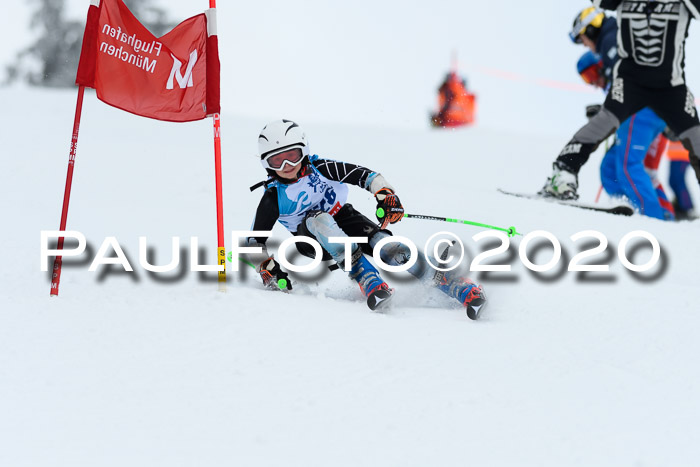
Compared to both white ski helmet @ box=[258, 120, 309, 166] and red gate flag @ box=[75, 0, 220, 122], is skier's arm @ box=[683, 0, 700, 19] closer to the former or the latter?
white ski helmet @ box=[258, 120, 309, 166]

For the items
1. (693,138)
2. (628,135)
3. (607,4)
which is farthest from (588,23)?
(693,138)

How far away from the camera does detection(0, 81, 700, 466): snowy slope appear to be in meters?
2.29

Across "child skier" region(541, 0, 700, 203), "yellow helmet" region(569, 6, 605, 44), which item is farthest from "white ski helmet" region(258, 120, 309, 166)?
"yellow helmet" region(569, 6, 605, 44)

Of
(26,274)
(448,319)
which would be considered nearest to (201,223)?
(26,274)

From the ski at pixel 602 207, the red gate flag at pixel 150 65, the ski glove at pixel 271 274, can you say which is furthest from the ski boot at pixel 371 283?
the ski at pixel 602 207

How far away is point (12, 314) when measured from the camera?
11.0 feet

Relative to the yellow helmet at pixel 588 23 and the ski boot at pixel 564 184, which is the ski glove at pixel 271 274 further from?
the yellow helmet at pixel 588 23

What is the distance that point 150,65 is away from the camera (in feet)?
13.1

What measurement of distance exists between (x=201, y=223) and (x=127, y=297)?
114 inches

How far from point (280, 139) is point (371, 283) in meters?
A: 1.02

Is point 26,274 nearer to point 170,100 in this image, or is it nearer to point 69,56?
point 170,100

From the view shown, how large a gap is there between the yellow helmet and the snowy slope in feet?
9.15

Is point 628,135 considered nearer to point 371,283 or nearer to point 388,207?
point 388,207

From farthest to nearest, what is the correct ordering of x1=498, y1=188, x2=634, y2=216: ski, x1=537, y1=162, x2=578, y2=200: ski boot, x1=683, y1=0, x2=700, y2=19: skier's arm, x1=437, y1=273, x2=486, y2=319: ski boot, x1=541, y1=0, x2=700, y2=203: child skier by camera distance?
x1=537, y1=162, x2=578, y2=200: ski boot
x1=498, y1=188, x2=634, y2=216: ski
x1=541, y1=0, x2=700, y2=203: child skier
x1=683, y1=0, x2=700, y2=19: skier's arm
x1=437, y1=273, x2=486, y2=319: ski boot
